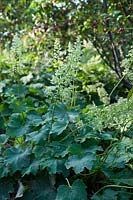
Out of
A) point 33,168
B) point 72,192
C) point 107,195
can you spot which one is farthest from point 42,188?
point 107,195

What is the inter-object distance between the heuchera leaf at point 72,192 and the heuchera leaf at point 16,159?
297 mm

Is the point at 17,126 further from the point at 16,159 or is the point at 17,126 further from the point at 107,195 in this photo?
the point at 107,195

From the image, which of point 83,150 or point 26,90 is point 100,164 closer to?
point 83,150

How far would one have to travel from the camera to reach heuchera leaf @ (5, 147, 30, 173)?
6.59 ft

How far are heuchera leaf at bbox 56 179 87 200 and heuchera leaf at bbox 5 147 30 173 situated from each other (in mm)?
297

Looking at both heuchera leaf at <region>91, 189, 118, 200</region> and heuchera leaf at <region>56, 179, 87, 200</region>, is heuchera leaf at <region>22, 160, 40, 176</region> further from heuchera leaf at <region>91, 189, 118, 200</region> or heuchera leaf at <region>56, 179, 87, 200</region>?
heuchera leaf at <region>91, 189, 118, 200</region>

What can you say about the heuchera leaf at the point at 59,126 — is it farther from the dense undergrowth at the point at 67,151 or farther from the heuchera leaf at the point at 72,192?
the heuchera leaf at the point at 72,192

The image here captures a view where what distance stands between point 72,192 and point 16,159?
15.4 inches

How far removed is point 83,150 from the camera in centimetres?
191

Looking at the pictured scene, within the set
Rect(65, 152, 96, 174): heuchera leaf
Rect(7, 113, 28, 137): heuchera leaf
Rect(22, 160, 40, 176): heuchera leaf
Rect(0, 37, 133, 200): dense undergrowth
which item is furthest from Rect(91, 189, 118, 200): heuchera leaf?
Rect(7, 113, 28, 137): heuchera leaf

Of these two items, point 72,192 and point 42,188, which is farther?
point 42,188

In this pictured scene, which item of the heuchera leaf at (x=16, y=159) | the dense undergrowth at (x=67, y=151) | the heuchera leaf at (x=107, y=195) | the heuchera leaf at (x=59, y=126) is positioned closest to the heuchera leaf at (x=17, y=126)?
the dense undergrowth at (x=67, y=151)

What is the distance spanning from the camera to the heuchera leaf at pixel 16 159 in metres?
2.01

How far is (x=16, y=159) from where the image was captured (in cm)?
203
